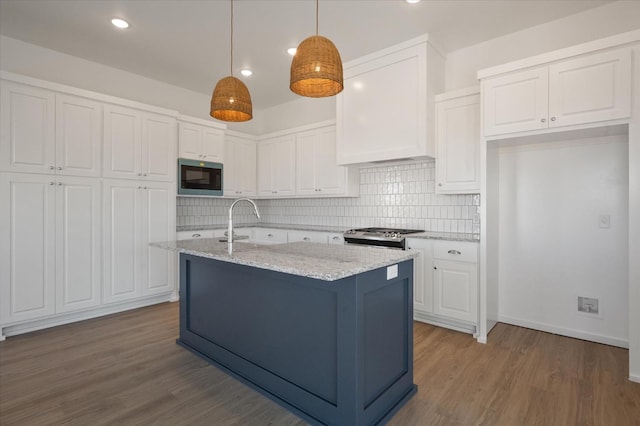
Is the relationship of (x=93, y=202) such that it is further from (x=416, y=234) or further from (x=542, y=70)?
(x=542, y=70)

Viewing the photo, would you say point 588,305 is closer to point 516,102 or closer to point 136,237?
point 516,102

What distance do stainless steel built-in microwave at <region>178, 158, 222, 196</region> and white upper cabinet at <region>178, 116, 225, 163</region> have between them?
9 centimetres

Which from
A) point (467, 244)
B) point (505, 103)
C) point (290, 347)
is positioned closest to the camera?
point (290, 347)

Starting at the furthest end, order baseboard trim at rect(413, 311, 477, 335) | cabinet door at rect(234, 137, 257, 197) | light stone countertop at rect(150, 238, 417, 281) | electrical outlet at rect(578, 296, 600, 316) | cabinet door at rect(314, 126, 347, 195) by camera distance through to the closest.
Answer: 1. cabinet door at rect(234, 137, 257, 197)
2. cabinet door at rect(314, 126, 347, 195)
3. baseboard trim at rect(413, 311, 477, 335)
4. electrical outlet at rect(578, 296, 600, 316)
5. light stone countertop at rect(150, 238, 417, 281)

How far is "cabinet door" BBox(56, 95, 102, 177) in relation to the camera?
130 inches

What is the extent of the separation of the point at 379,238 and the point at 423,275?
0.58m

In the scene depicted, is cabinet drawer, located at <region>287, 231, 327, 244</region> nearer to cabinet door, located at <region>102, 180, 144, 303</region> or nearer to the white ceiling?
cabinet door, located at <region>102, 180, 144, 303</region>

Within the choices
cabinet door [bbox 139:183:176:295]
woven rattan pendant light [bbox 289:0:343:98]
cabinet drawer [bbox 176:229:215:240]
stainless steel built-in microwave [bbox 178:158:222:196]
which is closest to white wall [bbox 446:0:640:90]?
woven rattan pendant light [bbox 289:0:343:98]

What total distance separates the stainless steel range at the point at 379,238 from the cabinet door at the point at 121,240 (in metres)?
2.42

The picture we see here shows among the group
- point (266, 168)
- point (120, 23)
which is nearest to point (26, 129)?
point (120, 23)

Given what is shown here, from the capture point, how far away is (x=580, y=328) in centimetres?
305

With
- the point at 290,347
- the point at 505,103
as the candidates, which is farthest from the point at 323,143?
the point at 290,347

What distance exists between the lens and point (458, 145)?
3377 millimetres

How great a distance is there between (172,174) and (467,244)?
3.45m
